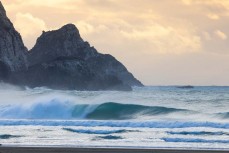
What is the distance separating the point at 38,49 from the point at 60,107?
12381 cm

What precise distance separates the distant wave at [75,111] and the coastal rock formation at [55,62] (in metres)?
73.0

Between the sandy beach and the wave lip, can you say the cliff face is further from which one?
the sandy beach

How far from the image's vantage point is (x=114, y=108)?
156 ft

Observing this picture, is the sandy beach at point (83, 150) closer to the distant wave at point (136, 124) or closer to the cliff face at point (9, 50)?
the distant wave at point (136, 124)

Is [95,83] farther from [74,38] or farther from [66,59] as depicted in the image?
[74,38]

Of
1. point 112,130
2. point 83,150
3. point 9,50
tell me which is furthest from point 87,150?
point 9,50

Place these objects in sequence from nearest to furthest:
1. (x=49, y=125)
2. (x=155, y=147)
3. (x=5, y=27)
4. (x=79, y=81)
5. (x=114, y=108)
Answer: (x=155, y=147)
(x=49, y=125)
(x=114, y=108)
(x=5, y=27)
(x=79, y=81)

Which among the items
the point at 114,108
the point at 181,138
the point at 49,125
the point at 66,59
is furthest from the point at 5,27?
the point at 181,138

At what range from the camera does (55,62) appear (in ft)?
458

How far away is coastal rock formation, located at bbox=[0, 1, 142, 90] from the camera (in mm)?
126500

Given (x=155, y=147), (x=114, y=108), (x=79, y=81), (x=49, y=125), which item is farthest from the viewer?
(x=79, y=81)

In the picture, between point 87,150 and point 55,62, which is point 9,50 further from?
point 87,150

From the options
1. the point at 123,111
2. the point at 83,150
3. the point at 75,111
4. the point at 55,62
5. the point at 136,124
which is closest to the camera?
the point at 83,150

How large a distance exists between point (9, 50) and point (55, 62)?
16545 mm
